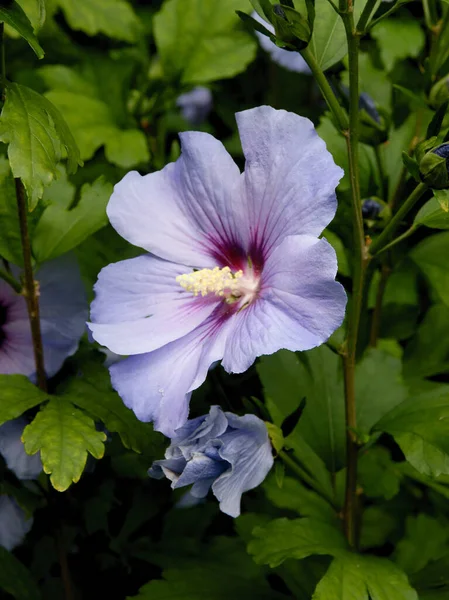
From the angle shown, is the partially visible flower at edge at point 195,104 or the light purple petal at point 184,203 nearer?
the light purple petal at point 184,203

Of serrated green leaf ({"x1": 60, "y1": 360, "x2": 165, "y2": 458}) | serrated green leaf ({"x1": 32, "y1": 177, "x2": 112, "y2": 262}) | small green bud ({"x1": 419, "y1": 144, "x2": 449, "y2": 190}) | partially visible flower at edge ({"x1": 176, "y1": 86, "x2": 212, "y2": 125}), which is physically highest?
small green bud ({"x1": 419, "y1": 144, "x2": 449, "y2": 190})

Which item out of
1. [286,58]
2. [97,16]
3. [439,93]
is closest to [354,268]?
[439,93]

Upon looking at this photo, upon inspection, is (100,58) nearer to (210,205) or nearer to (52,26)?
(52,26)

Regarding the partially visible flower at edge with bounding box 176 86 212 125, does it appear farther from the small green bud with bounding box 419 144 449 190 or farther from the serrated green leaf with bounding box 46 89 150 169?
the small green bud with bounding box 419 144 449 190

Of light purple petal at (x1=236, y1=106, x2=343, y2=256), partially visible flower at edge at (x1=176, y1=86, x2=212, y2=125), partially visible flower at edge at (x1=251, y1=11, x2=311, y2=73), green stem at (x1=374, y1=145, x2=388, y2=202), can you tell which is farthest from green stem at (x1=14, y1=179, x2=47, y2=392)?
partially visible flower at edge at (x1=176, y1=86, x2=212, y2=125)

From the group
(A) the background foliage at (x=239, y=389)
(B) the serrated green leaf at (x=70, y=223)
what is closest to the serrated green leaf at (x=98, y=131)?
(A) the background foliage at (x=239, y=389)

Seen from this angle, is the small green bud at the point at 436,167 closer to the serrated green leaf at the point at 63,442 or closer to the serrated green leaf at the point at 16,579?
the serrated green leaf at the point at 63,442

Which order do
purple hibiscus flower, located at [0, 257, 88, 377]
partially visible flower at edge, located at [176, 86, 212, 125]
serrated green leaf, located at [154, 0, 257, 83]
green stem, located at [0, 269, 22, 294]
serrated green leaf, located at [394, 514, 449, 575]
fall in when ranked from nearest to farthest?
green stem, located at [0, 269, 22, 294], purple hibiscus flower, located at [0, 257, 88, 377], serrated green leaf, located at [394, 514, 449, 575], serrated green leaf, located at [154, 0, 257, 83], partially visible flower at edge, located at [176, 86, 212, 125]

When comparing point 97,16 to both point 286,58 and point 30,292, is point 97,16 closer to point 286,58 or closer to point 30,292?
point 286,58
